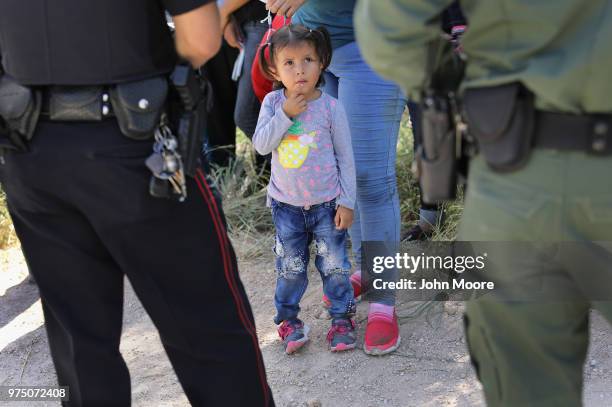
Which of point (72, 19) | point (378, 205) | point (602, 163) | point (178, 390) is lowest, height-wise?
point (178, 390)

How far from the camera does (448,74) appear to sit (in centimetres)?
183

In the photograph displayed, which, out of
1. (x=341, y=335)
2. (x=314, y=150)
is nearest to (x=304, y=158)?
(x=314, y=150)

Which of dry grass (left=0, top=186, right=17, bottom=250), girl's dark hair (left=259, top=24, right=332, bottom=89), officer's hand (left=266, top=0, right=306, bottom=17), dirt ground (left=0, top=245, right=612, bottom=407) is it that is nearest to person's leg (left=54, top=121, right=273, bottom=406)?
dirt ground (left=0, top=245, right=612, bottom=407)

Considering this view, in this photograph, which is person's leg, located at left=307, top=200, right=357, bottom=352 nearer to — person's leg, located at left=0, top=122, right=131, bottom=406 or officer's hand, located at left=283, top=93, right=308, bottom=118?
officer's hand, located at left=283, top=93, right=308, bottom=118

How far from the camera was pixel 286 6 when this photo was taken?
3.08m

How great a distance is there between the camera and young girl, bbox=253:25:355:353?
298 centimetres

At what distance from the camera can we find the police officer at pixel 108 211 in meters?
1.91

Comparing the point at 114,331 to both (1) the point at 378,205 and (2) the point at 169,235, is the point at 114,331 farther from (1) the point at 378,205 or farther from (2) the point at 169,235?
(1) the point at 378,205

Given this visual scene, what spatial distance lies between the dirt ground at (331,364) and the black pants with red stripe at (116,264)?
766 mm

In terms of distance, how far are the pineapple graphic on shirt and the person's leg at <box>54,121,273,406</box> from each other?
895mm

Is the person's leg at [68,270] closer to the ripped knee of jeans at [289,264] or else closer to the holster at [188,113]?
the holster at [188,113]

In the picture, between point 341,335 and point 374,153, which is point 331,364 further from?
point 374,153

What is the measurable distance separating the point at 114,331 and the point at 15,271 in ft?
7.75

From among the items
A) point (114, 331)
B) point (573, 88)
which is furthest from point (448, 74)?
point (114, 331)
